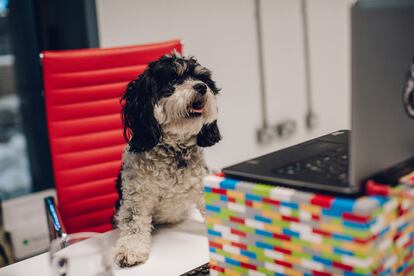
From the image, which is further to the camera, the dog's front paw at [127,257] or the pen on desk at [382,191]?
the dog's front paw at [127,257]

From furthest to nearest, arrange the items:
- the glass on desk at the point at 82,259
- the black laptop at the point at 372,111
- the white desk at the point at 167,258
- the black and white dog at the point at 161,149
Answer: the black and white dog at the point at 161,149, the white desk at the point at 167,258, the glass on desk at the point at 82,259, the black laptop at the point at 372,111

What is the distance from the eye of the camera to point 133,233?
117 cm

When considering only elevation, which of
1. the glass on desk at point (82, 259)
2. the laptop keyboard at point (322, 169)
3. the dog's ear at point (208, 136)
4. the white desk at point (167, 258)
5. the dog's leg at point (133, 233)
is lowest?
the white desk at point (167, 258)

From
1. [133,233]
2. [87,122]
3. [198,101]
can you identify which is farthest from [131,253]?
[87,122]

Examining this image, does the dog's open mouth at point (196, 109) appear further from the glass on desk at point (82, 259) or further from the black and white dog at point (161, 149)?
the glass on desk at point (82, 259)

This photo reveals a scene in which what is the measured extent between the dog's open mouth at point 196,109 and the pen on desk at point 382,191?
0.80 metres

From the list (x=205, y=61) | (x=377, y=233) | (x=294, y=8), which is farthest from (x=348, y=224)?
(x=294, y=8)

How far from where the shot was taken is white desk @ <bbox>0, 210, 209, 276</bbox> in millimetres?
991

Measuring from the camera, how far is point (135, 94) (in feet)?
4.37

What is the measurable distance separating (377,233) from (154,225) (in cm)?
78

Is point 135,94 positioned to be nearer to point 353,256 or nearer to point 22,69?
point 353,256

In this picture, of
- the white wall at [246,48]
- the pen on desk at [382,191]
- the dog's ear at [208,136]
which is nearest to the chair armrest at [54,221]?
the dog's ear at [208,136]

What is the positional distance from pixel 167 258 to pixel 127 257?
0.30 feet

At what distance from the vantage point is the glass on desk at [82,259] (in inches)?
28.2
